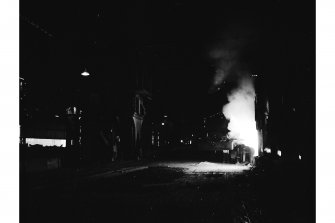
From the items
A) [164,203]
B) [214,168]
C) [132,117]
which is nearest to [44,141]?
[132,117]

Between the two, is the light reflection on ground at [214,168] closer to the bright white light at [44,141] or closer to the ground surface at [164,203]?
the ground surface at [164,203]

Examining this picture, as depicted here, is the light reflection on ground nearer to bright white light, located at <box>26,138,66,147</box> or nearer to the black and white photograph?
the black and white photograph

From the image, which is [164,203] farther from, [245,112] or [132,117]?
[245,112]

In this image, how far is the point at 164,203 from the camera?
23.2 ft

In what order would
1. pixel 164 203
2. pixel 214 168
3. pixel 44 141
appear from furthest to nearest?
pixel 44 141, pixel 214 168, pixel 164 203

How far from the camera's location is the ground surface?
19.2 ft

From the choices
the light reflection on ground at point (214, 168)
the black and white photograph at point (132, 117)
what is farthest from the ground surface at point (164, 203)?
the light reflection on ground at point (214, 168)

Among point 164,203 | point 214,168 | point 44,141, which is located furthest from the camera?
point 44,141

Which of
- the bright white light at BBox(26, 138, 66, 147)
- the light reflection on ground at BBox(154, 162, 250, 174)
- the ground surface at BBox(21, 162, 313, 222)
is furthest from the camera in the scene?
the bright white light at BBox(26, 138, 66, 147)

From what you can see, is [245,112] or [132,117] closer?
[132,117]

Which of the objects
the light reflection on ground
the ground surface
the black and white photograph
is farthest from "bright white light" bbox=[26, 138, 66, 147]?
Answer: the ground surface

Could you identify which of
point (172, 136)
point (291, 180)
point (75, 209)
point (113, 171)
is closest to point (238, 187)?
point (291, 180)

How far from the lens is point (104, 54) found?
54.1ft

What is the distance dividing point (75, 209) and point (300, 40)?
8950 mm
